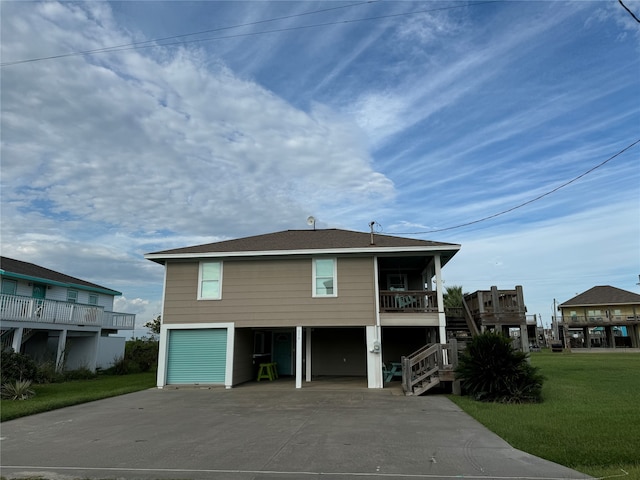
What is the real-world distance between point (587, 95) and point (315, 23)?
8.39 m

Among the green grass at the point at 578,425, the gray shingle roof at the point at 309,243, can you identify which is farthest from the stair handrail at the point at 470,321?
the green grass at the point at 578,425

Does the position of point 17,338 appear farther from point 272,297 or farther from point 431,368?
point 431,368

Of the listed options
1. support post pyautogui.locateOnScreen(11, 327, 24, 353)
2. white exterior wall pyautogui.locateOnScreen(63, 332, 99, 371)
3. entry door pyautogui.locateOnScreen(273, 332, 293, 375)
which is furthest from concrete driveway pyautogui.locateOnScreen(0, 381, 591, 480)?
white exterior wall pyautogui.locateOnScreen(63, 332, 99, 371)

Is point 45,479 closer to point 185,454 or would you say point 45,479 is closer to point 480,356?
point 185,454

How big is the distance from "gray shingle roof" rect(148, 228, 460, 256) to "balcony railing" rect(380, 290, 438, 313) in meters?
1.62

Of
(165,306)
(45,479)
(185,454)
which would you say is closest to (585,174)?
(185,454)

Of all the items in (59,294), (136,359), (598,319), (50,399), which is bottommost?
(50,399)

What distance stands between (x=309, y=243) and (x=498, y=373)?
7866 millimetres

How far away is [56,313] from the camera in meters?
20.0

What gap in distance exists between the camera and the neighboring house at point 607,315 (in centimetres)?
4400

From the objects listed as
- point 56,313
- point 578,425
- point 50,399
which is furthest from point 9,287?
point 578,425

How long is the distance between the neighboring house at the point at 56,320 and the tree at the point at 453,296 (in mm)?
19150

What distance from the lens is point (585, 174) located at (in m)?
11.2

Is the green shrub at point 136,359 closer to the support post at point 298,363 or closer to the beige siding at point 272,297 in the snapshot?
the beige siding at point 272,297
